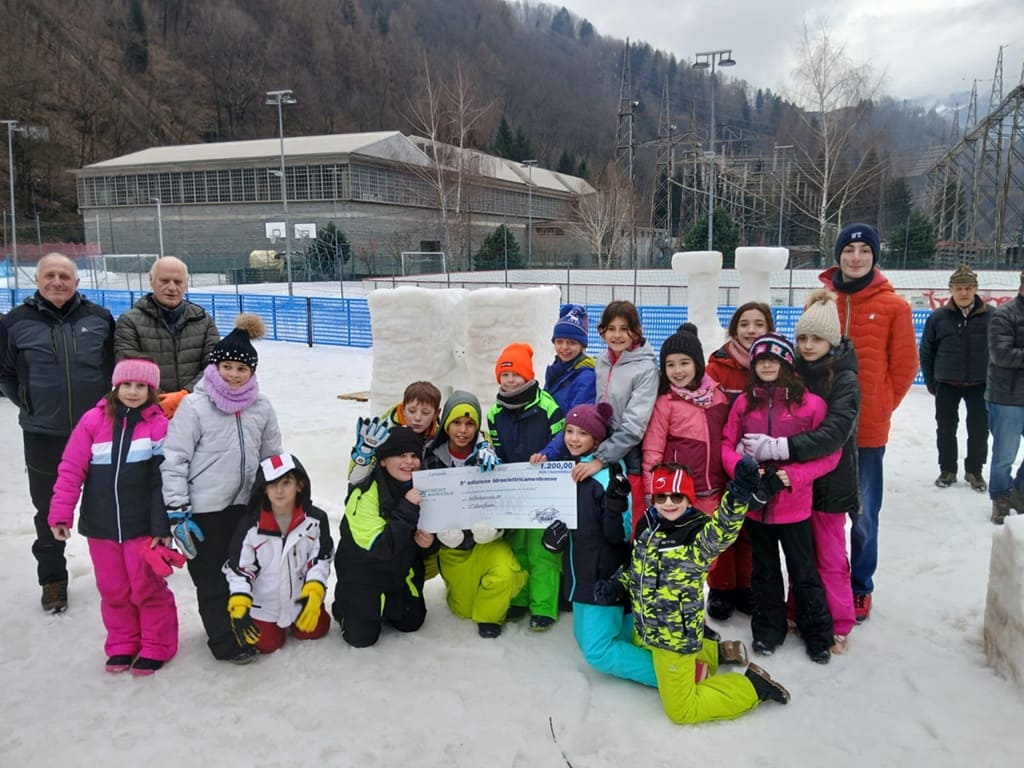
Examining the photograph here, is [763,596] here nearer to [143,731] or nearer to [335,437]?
[143,731]

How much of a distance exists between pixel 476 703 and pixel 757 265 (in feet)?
23.4

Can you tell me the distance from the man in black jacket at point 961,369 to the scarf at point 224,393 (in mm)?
5349

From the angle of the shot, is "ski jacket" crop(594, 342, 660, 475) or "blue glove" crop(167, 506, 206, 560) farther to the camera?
"ski jacket" crop(594, 342, 660, 475)

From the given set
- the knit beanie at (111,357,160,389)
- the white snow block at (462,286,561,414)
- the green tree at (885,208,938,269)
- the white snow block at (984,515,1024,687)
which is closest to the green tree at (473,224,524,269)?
the green tree at (885,208,938,269)

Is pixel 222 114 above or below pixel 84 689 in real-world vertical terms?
above

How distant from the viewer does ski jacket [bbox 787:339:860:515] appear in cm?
318

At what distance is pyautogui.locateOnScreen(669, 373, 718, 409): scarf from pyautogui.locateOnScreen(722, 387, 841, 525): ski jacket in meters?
0.21

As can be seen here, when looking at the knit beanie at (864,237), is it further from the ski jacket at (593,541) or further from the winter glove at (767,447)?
the ski jacket at (593,541)

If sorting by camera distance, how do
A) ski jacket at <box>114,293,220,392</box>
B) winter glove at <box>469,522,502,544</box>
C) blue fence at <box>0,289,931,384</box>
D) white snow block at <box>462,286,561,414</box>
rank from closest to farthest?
1. winter glove at <box>469,522,502,544</box>
2. ski jacket at <box>114,293,220,392</box>
3. white snow block at <box>462,286,561,414</box>
4. blue fence at <box>0,289,931,384</box>

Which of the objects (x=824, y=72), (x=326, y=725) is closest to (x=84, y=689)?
(x=326, y=725)

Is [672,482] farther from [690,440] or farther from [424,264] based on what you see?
[424,264]

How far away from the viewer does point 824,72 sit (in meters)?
24.1

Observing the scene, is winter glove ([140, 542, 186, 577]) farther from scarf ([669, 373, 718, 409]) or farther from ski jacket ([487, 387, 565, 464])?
scarf ([669, 373, 718, 409])

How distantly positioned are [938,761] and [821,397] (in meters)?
1.51
